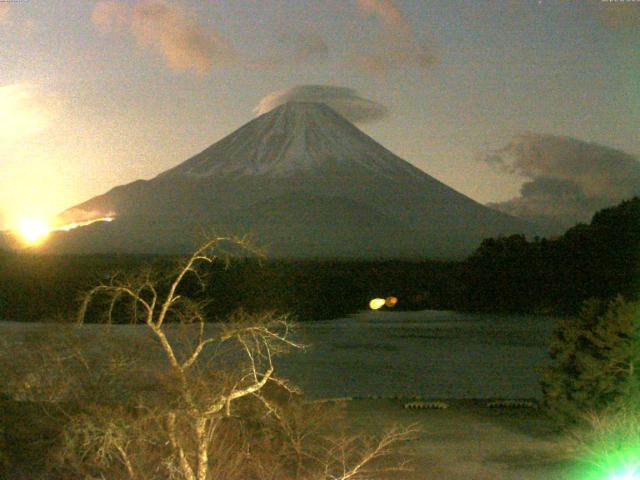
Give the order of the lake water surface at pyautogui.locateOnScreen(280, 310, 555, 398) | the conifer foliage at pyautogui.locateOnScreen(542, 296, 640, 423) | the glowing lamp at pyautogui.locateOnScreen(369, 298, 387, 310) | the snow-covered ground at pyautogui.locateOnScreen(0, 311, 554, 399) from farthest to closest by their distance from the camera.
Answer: the glowing lamp at pyautogui.locateOnScreen(369, 298, 387, 310) < the lake water surface at pyautogui.locateOnScreen(280, 310, 555, 398) < the snow-covered ground at pyautogui.locateOnScreen(0, 311, 554, 399) < the conifer foliage at pyautogui.locateOnScreen(542, 296, 640, 423)

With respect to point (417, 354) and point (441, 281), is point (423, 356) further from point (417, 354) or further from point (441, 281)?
point (441, 281)

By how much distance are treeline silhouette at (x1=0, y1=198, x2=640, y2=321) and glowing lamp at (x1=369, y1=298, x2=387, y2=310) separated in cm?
105

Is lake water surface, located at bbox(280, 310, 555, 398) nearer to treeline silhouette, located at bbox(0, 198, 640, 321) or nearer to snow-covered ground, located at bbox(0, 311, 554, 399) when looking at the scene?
snow-covered ground, located at bbox(0, 311, 554, 399)

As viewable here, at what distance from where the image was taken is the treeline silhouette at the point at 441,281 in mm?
38469

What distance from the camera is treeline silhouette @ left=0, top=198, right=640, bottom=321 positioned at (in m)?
38.5

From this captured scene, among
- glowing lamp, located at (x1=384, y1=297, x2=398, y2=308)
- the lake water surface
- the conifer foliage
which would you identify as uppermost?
the conifer foliage

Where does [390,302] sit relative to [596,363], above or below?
below

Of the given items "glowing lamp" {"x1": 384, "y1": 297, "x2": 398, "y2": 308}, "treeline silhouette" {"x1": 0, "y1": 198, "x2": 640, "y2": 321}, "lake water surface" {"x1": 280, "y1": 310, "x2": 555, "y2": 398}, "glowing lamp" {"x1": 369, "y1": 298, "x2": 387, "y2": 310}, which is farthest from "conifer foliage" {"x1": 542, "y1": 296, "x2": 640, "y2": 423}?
"glowing lamp" {"x1": 384, "y1": 297, "x2": 398, "y2": 308}

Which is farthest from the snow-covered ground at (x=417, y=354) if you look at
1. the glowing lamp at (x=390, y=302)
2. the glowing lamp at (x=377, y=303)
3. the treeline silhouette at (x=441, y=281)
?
the treeline silhouette at (x=441, y=281)

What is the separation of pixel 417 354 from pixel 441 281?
61.6ft

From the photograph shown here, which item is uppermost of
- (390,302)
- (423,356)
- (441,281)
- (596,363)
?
(596,363)

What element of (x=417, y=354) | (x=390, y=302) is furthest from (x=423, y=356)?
(x=390, y=302)

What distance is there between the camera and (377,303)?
47.9 m

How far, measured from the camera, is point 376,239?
81.4m
